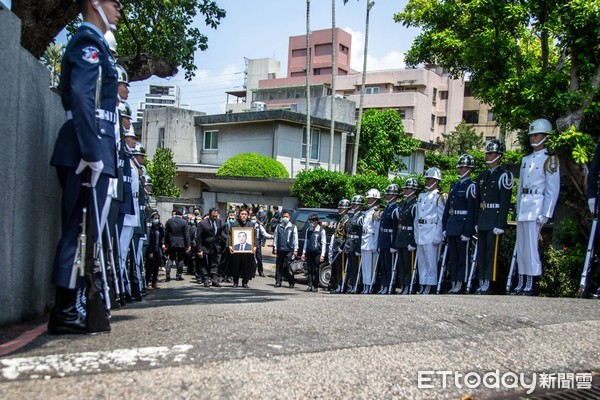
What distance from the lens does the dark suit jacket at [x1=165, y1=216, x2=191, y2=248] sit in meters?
17.3

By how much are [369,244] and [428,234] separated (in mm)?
2594

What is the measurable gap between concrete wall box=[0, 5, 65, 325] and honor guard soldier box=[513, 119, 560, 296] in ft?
19.9

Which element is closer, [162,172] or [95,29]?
[95,29]

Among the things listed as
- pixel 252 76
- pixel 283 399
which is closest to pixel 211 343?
pixel 283 399

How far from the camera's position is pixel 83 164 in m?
4.20

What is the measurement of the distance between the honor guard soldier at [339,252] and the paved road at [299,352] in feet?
30.5

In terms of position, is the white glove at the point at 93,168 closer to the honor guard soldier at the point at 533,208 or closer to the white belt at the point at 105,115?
the white belt at the point at 105,115

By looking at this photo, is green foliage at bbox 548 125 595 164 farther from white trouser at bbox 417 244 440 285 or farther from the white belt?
the white belt

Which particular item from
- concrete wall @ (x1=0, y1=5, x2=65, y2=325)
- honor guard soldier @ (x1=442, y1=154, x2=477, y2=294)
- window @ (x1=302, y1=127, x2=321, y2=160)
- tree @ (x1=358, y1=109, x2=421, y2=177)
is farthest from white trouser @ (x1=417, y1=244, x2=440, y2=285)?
tree @ (x1=358, y1=109, x2=421, y2=177)

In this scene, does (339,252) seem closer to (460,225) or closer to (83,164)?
(460,225)

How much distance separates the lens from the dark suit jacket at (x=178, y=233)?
1728 cm

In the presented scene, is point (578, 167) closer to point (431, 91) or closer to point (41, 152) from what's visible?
point (41, 152)

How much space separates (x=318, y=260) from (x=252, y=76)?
211ft

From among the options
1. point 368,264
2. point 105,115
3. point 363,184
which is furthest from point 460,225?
point 363,184
